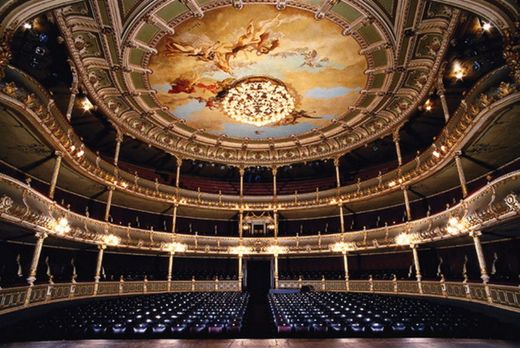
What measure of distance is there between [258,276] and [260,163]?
9379 millimetres

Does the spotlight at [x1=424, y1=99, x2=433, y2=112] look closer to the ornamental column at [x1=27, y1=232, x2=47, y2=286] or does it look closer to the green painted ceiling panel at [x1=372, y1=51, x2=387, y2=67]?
the green painted ceiling panel at [x1=372, y1=51, x2=387, y2=67]

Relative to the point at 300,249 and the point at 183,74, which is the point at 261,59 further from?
the point at 300,249

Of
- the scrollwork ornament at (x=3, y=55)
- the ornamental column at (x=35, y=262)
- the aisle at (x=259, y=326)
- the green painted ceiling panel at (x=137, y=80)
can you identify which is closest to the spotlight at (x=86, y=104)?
the green painted ceiling panel at (x=137, y=80)

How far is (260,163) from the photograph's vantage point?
79.8 feet

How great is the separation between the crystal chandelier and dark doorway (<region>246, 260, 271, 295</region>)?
12.1 m

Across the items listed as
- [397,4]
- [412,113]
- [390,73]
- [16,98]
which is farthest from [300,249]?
[16,98]

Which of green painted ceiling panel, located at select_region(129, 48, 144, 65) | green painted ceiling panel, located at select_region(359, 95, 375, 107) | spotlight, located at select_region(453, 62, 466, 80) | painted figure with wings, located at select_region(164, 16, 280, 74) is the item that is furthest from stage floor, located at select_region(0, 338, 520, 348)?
green painted ceiling panel, located at select_region(359, 95, 375, 107)

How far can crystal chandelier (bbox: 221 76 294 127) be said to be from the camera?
15508 mm

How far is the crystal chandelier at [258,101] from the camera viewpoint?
15508 mm

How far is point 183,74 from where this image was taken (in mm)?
14453

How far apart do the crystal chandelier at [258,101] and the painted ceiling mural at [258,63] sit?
0.09 metres

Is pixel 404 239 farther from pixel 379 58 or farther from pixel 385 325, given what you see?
pixel 385 325

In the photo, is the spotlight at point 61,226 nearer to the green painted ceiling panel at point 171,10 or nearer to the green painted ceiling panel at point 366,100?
the green painted ceiling panel at point 171,10

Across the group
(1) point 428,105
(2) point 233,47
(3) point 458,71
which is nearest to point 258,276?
(1) point 428,105
